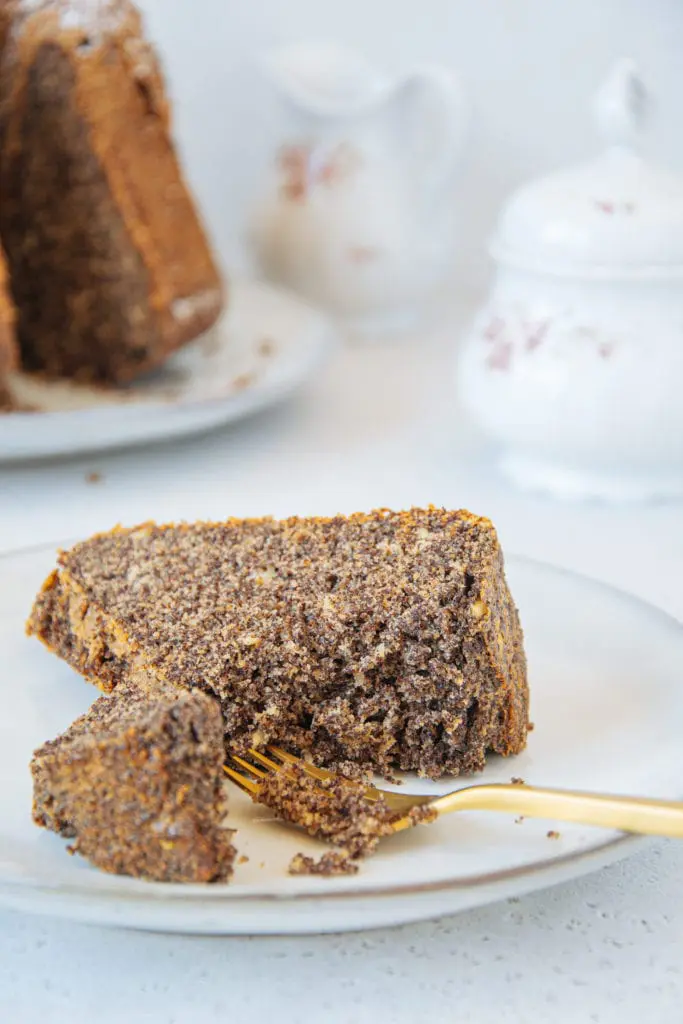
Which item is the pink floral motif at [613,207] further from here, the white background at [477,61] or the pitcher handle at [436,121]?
the white background at [477,61]

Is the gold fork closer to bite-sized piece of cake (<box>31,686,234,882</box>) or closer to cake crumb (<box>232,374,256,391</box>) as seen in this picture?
bite-sized piece of cake (<box>31,686,234,882</box>)

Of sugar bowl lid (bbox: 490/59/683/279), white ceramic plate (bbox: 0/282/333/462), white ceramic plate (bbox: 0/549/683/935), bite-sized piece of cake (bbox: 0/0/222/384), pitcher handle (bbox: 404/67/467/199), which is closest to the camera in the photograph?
white ceramic plate (bbox: 0/549/683/935)

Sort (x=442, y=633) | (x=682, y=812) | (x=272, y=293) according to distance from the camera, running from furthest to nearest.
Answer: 1. (x=272, y=293)
2. (x=442, y=633)
3. (x=682, y=812)

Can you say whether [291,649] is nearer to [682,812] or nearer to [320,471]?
[682,812]

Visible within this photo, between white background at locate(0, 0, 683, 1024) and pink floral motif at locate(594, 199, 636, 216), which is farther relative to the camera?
pink floral motif at locate(594, 199, 636, 216)

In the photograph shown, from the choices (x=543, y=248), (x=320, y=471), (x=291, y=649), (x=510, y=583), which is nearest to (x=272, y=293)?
(x=320, y=471)

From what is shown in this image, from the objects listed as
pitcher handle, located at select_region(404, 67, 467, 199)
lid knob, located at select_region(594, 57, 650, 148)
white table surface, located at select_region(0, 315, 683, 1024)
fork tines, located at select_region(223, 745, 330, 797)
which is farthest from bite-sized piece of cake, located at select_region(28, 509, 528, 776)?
pitcher handle, located at select_region(404, 67, 467, 199)

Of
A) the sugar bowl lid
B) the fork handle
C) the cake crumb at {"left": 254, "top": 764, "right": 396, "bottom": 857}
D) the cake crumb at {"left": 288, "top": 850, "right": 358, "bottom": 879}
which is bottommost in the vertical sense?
the cake crumb at {"left": 254, "top": 764, "right": 396, "bottom": 857}
